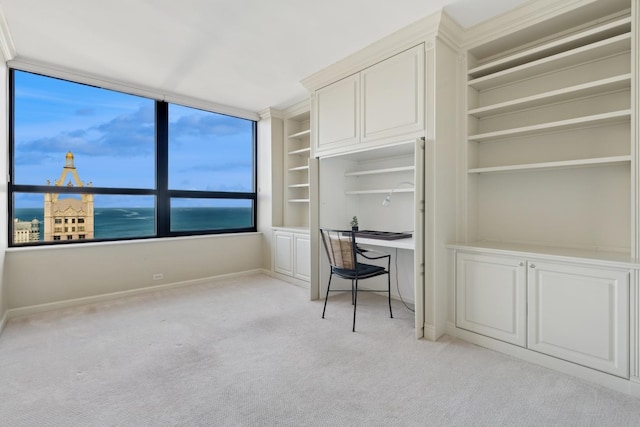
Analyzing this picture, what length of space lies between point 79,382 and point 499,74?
3.78 meters

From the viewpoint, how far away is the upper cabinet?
266 cm

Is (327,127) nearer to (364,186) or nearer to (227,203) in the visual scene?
(364,186)

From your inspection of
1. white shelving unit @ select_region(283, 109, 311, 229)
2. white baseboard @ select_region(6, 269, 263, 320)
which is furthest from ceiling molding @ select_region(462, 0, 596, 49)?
white baseboard @ select_region(6, 269, 263, 320)

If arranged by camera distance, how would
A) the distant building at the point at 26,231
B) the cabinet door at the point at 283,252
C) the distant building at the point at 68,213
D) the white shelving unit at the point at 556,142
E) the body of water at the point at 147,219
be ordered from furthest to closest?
the cabinet door at the point at 283,252 → the body of water at the point at 147,219 → the distant building at the point at 68,213 → the distant building at the point at 26,231 → the white shelving unit at the point at 556,142

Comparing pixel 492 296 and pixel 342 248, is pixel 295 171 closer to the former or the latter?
pixel 342 248

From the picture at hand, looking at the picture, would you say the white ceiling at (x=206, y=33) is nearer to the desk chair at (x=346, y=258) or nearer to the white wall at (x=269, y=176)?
the white wall at (x=269, y=176)

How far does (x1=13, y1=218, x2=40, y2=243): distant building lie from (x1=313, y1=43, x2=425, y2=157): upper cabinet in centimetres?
330

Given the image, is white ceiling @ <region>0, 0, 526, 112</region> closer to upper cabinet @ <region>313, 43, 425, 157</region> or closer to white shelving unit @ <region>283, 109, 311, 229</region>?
upper cabinet @ <region>313, 43, 425, 157</region>

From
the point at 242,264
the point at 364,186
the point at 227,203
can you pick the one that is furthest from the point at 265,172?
the point at 364,186

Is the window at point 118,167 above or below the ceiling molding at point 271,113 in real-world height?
below

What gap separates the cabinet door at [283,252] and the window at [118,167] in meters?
0.67

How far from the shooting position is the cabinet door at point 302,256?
4.20 m

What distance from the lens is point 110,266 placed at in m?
3.69

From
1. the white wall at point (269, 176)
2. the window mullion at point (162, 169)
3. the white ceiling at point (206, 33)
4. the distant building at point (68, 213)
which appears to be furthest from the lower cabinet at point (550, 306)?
the distant building at point (68, 213)
